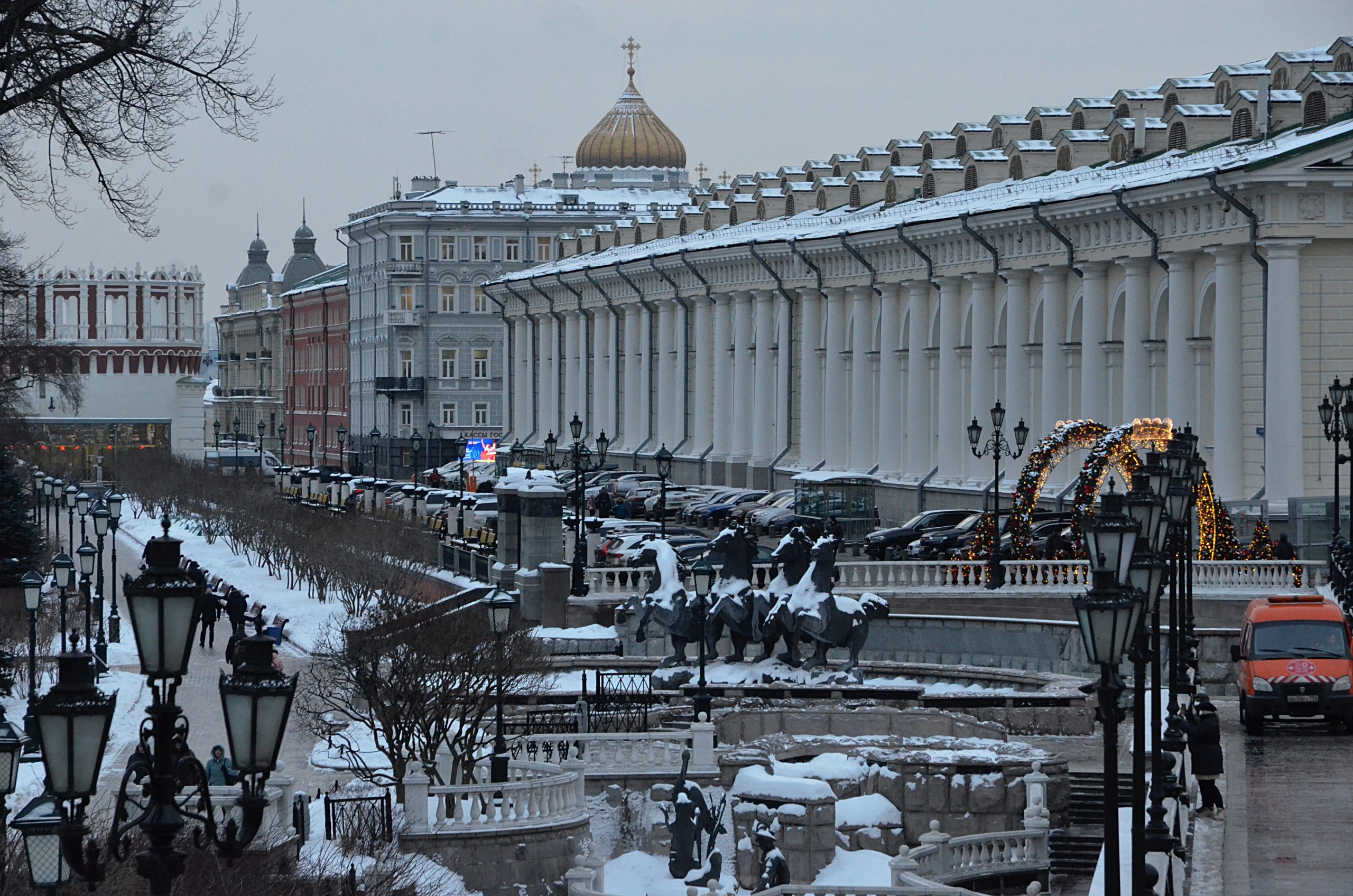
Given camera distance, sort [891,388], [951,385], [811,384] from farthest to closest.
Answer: [811,384], [891,388], [951,385]

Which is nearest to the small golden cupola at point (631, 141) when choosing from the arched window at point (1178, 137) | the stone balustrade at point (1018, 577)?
the arched window at point (1178, 137)

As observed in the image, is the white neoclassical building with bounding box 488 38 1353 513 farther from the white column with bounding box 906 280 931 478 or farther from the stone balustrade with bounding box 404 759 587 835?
the stone balustrade with bounding box 404 759 587 835

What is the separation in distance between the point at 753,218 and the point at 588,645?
142 ft

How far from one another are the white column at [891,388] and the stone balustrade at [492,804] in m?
35.4

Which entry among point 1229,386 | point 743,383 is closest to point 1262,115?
point 1229,386

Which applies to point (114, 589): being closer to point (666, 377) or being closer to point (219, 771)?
point (219, 771)

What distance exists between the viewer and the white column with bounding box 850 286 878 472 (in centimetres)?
6216

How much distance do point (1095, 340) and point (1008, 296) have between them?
4844mm

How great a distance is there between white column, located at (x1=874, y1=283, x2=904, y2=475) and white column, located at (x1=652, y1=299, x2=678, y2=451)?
666 inches

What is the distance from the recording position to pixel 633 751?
27719 mm

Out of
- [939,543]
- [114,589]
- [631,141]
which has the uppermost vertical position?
[631,141]

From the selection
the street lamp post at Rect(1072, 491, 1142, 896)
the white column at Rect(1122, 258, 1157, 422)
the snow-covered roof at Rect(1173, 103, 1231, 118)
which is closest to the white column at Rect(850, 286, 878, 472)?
the snow-covered roof at Rect(1173, 103, 1231, 118)

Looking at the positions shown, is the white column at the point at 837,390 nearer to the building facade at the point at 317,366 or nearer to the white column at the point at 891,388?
the white column at the point at 891,388

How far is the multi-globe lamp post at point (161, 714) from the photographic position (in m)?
9.59
